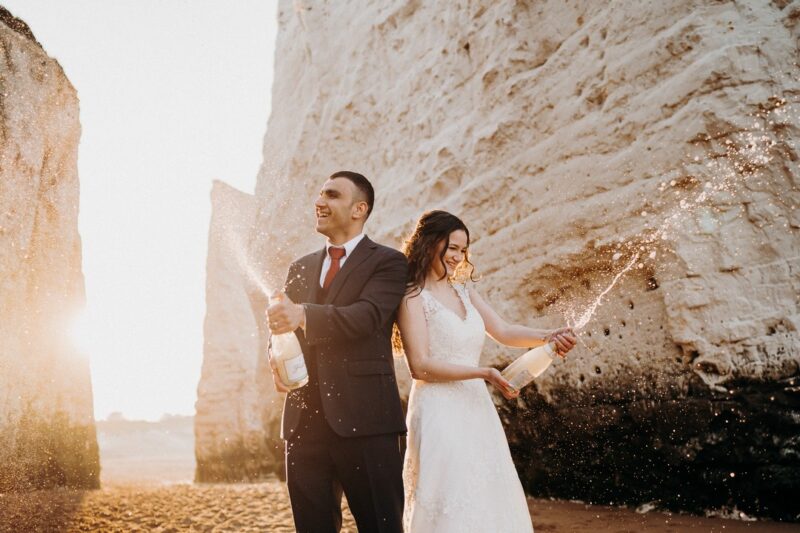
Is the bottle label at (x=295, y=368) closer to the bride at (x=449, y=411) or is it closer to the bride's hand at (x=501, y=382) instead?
the bride at (x=449, y=411)

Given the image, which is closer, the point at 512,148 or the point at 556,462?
the point at 556,462

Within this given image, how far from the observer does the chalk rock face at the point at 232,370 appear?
12.4m

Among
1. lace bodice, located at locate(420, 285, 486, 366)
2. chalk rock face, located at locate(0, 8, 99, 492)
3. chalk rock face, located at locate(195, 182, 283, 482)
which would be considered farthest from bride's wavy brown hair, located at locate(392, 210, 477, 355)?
chalk rock face, located at locate(195, 182, 283, 482)

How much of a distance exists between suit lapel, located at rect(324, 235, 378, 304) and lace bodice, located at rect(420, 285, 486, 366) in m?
0.53

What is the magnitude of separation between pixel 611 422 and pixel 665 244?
4.84 ft

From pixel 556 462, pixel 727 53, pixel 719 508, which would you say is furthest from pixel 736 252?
pixel 556 462

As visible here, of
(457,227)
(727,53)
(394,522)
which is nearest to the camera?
(394,522)

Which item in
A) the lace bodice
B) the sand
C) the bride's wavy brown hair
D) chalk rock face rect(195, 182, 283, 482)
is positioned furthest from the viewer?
chalk rock face rect(195, 182, 283, 482)

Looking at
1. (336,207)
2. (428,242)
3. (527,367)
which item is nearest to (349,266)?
(336,207)

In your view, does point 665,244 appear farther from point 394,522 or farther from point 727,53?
point 394,522

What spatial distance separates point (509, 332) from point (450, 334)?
1.54 feet

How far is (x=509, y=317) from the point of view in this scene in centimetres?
596

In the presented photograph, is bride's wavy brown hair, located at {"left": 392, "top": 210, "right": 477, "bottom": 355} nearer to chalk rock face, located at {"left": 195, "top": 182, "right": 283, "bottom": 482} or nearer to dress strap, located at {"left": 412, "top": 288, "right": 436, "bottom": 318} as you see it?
dress strap, located at {"left": 412, "top": 288, "right": 436, "bottom": 318}

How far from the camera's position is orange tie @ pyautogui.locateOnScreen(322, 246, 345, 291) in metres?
2.61
